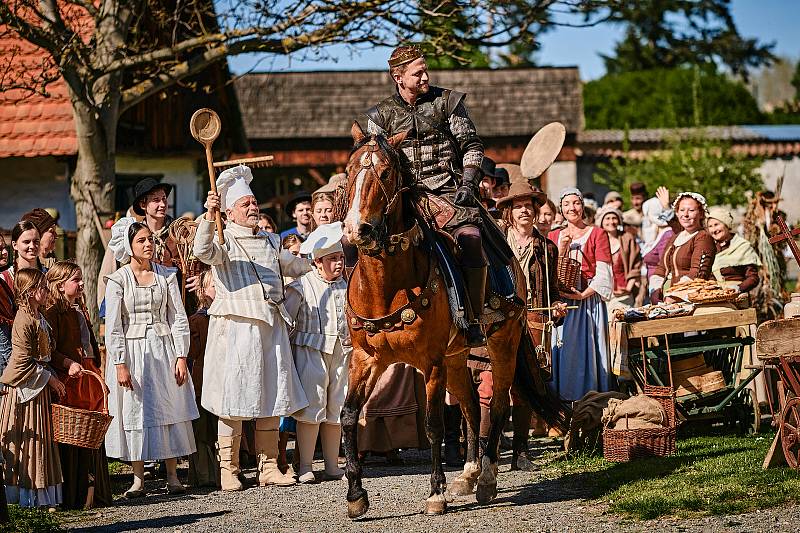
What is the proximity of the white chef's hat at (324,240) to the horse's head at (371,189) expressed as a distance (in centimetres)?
199

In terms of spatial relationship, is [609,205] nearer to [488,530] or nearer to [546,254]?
[546,254]

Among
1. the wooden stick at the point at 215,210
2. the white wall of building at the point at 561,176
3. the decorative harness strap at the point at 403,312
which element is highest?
the white wall of building at the point at 561,176

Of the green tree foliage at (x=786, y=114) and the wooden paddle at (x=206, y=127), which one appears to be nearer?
the wooden paddle at (x=206, y=127)

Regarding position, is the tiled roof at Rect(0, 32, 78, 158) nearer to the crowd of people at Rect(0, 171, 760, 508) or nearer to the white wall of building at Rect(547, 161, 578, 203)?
the crowd of people at Rect(0, 171, 760, 508)

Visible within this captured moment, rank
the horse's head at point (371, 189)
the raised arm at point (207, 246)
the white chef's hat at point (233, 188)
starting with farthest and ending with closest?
the white chef's hat at point (233, 188)
the raised arm at point (207, 246)
the horse's head at point (371, 189)

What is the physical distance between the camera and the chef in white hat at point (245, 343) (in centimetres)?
952

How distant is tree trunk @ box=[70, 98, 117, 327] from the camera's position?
14125 mm

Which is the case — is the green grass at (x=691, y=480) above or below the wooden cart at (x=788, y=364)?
below

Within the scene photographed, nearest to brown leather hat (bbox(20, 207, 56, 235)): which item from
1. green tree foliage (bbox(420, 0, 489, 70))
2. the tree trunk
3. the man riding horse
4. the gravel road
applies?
the gravel road

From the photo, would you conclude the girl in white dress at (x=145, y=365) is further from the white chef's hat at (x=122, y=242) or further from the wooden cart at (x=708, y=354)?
the wooden cart at (x=708, y=354)

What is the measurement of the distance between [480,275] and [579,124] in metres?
25.4

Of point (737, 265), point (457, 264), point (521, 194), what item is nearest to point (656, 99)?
point (737, 265)

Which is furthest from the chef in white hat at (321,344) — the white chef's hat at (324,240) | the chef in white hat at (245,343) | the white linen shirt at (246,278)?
the white linen shirt at (246,278)

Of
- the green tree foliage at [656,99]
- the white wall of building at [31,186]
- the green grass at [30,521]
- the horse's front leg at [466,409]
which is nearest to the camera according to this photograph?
the green grass at [30,521]
